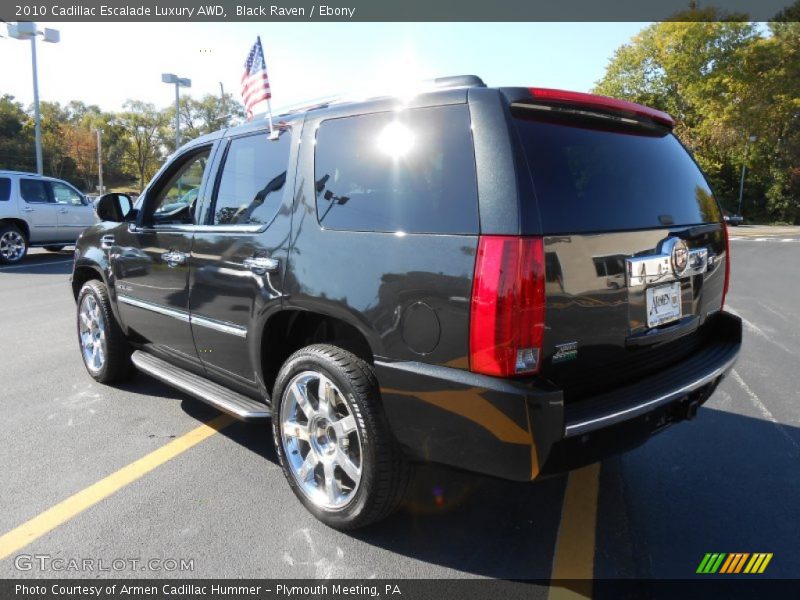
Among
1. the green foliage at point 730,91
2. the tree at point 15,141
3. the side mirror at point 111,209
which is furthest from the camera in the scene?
the tree at point 15,141

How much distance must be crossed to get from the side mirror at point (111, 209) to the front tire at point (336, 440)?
2209 millimetres

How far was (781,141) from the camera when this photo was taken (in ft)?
121

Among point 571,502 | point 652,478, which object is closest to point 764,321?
point 652,478

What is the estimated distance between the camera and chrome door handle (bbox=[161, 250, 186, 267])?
11.5 ft

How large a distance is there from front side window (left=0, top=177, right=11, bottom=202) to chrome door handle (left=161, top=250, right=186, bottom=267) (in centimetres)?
1150

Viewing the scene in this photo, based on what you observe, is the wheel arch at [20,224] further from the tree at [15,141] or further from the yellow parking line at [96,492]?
the tree at [15,141]

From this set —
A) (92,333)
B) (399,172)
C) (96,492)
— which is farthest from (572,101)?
(92,333)

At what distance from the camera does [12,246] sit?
1261cm

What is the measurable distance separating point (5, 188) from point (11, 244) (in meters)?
1.26

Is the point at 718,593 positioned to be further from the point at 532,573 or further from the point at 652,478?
the point at 652,478

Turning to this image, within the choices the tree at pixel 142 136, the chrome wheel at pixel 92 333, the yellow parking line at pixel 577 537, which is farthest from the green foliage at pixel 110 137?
the yellow parking line at pixel 577 537

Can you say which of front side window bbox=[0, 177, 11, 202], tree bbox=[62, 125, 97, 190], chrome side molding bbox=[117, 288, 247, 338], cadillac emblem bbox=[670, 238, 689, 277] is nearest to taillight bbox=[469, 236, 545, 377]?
cadillac emblem bbox=[670, 238, 689, 277]

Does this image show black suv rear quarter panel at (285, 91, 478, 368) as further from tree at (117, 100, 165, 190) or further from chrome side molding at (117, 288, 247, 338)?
tree at (117, 100, 165, 190)

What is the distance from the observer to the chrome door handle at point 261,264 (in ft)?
9.34
